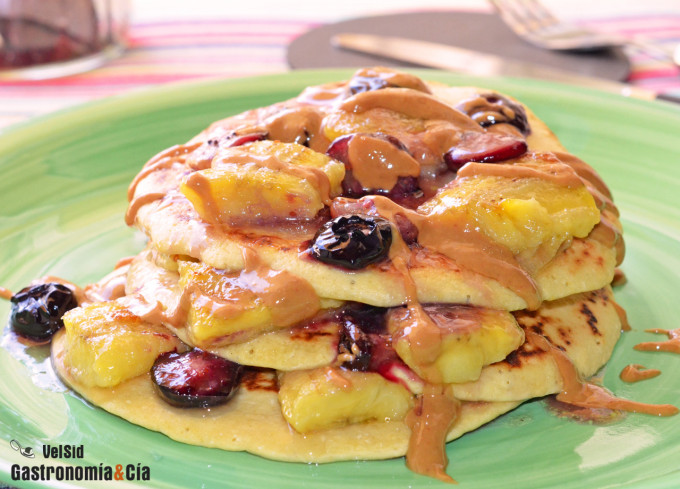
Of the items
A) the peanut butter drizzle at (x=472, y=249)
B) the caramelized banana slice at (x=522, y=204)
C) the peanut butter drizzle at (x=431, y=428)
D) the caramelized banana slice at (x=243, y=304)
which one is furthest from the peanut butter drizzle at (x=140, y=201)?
the peanut butter drizzle at (x=431, y=428)

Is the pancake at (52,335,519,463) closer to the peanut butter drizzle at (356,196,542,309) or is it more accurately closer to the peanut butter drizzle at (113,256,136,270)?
the peanut butter drizzle at (356,196,542,309)

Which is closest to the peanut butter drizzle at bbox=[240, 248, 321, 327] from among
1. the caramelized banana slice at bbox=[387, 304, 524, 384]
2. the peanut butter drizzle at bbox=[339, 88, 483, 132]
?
the caramelized banana slice at bbox=[387, 304, 524, 384]

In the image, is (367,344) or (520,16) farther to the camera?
(520,16)

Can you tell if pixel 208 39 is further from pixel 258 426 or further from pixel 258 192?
pixel 258 426

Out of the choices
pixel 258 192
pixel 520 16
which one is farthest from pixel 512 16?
pixel 258 192

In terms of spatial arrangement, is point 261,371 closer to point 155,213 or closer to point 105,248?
point 155,213

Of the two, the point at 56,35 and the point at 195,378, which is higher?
the point at 195,378

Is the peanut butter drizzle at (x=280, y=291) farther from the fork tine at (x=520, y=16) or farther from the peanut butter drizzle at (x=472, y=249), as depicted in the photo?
the fork tine at (x=520, y=16)
